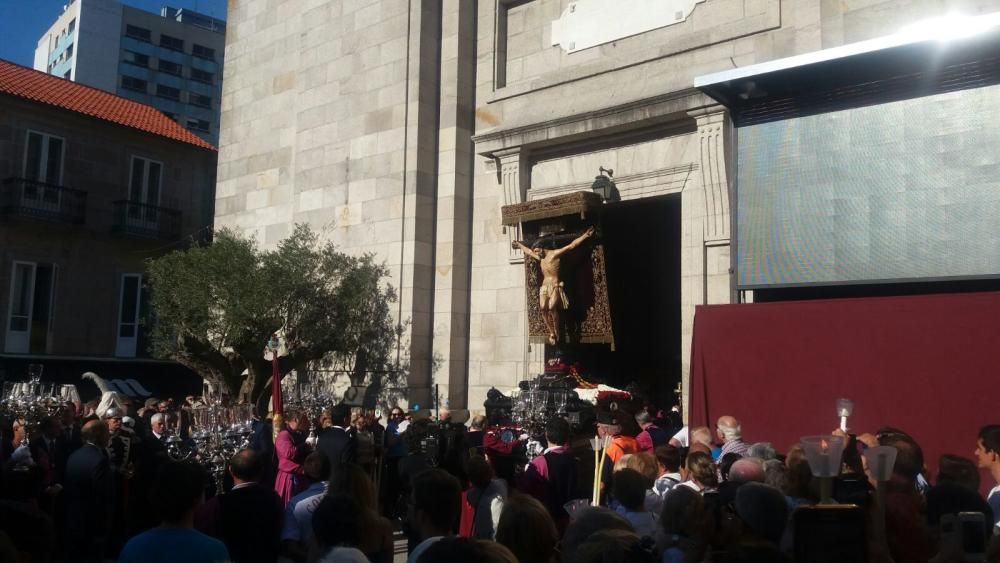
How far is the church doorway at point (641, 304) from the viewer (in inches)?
624

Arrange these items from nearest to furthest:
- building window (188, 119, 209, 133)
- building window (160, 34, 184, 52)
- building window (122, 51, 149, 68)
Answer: building window (122, 51, 149, 68) → building window (160, 34, 184, 52) → building window (188, 119, 209, 133)

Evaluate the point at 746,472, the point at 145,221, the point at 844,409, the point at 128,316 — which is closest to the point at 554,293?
the point at 844,409

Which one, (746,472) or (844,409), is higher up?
(844,409)

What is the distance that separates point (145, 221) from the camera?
25953mm

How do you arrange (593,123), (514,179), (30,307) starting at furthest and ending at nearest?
(30,307) → (514,179) → (593,123)

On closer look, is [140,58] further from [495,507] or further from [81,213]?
[495,507]

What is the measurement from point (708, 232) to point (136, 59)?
52.9 metres

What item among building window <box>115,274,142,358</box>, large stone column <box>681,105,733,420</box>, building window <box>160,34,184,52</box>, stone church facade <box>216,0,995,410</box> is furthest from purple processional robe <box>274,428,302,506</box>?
building window <box>160,34,184,52</box>

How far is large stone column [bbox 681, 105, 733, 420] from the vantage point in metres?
13.0

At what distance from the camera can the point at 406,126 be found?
16.7 m

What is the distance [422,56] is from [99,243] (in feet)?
43.4

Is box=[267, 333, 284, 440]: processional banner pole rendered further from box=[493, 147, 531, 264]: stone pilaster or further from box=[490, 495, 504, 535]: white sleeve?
box=[490, 495, 504, 535]: white sleeve

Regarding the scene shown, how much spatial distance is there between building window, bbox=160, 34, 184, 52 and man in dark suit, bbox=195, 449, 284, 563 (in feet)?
194

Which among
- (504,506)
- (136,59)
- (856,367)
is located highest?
(136,59)
